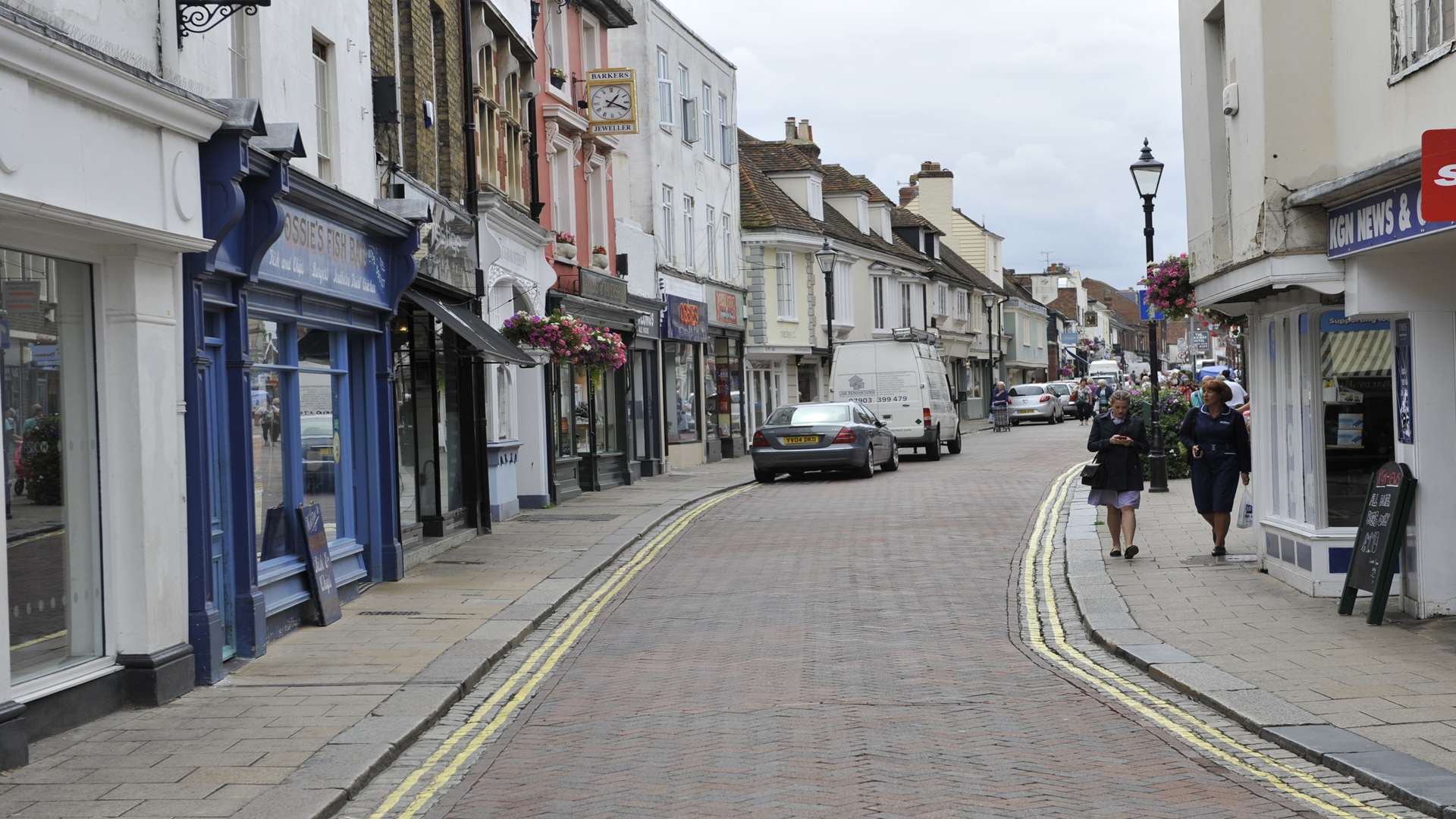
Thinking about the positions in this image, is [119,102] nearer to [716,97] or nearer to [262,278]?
[262,278]

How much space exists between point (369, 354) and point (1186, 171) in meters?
8.11

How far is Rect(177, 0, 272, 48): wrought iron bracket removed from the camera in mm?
9523

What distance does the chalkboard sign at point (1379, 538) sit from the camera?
10.8 m

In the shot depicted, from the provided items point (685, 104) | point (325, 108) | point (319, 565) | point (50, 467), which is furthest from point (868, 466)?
point (50, 467)

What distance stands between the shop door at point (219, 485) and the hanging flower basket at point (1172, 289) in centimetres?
1024

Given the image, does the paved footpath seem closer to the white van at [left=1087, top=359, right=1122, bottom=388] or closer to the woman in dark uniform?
the woman in dark uniform

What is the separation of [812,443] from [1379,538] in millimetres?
16930

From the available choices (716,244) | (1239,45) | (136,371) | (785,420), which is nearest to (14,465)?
(136,371)

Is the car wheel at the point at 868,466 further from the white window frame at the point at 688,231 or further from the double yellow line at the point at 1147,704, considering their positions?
the double yellow line at the point at 1147,704

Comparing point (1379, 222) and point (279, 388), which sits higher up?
point (1379, 222)

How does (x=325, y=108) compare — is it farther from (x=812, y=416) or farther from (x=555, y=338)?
(x=812, y=416)

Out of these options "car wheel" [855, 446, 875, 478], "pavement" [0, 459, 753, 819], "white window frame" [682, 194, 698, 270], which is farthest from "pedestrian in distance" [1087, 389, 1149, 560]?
"white window frame" [682, 194, 698, 270]

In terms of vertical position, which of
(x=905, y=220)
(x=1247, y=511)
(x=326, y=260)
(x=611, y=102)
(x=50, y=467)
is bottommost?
Answer: (x=1247, y=511)

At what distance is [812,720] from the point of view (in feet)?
27.5
